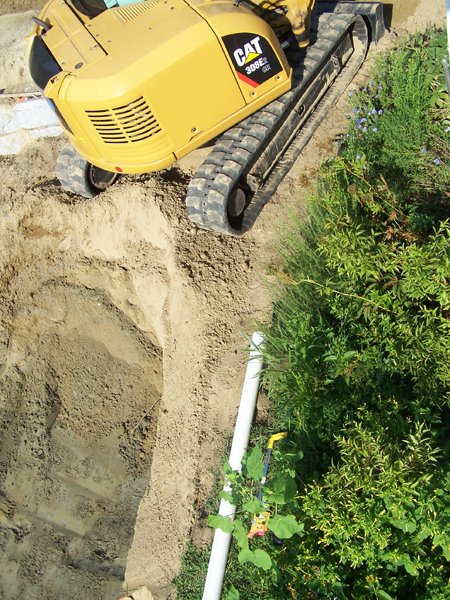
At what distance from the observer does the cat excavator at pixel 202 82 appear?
528 centimetres

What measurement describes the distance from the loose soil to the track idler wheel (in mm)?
180

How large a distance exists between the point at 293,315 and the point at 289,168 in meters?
2.06

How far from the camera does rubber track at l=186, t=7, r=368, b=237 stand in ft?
19.4

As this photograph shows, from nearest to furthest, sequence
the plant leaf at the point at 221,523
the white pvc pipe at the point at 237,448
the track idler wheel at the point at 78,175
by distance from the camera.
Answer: the plant leaf at the point at 221,523, the white pvc pipe at the point at 237,448, the track idler wheel at the point at 78,175

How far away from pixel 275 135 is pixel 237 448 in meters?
3.19

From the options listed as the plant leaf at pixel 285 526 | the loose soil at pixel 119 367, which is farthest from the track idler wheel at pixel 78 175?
the plant leaf at pixel 285 526

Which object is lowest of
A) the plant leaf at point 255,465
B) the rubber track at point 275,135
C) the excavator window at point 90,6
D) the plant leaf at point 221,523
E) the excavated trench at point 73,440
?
the excavated trench at point 73,440

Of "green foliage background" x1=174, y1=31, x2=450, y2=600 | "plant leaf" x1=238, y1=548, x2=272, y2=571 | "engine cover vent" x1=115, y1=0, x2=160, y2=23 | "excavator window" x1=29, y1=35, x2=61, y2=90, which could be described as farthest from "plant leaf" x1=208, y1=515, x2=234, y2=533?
"engine cover vent" x1=115, y1=0, x2=160, y2=23

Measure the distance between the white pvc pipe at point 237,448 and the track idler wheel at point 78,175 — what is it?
2823mm

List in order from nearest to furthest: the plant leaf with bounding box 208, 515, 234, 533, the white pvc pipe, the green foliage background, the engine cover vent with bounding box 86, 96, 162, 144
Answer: the green foliage background
the plant leaf with bounding box 208, 515, 234, 533
the white pvc pipe
the engine cover vent with bounding box 86, 96, 162, 144

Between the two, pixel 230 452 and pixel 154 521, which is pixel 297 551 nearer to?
pixel 230 452

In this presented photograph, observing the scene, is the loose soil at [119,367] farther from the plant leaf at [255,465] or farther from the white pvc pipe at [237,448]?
the plant leaf at [255,465]

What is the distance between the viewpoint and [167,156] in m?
5.65

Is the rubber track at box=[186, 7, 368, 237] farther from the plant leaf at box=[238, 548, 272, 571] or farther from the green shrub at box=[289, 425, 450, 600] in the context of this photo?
the plant leaf at box=[238, 548, 272, 571]
